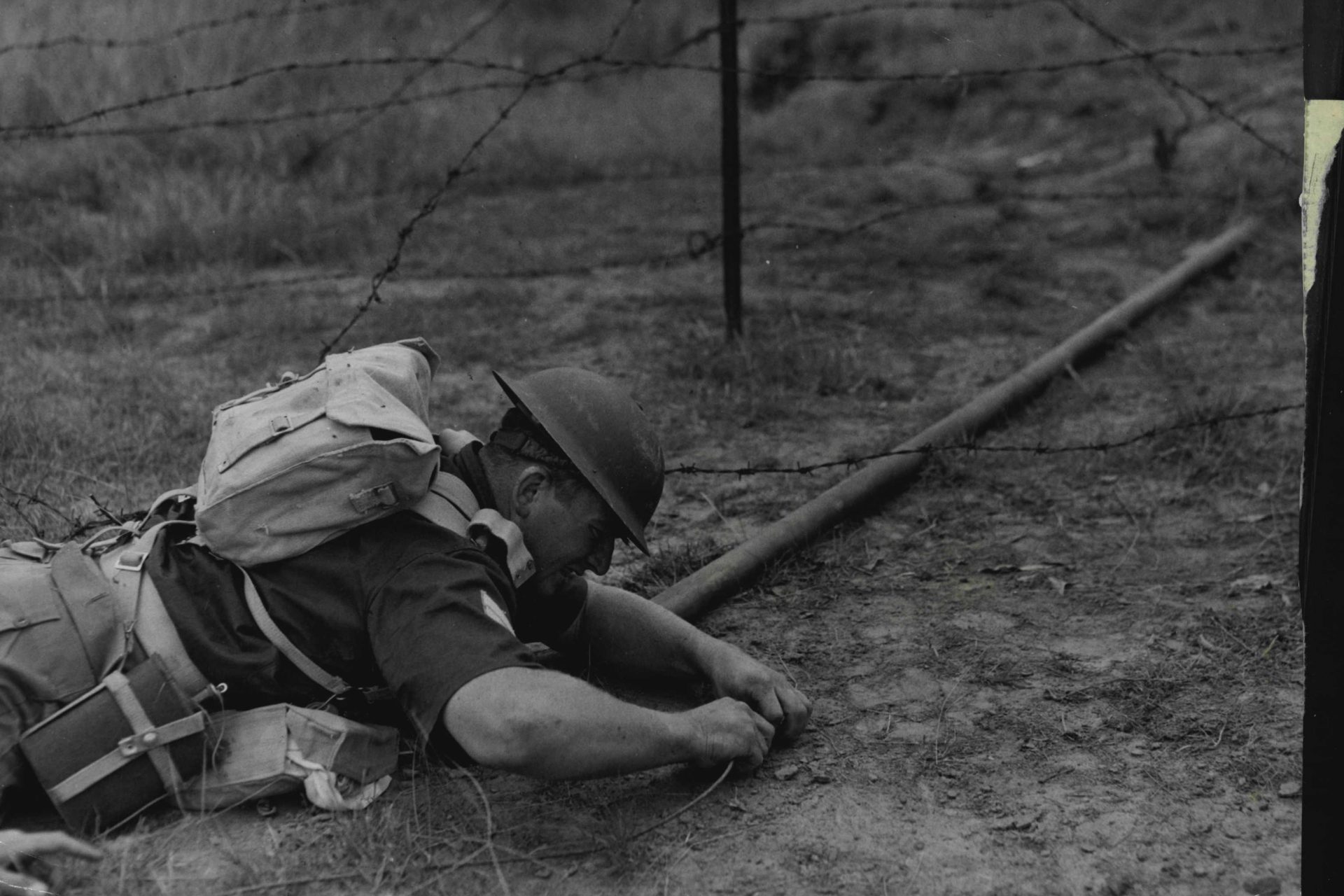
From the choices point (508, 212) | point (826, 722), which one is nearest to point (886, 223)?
point (508, 212)

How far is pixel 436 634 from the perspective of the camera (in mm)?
2619

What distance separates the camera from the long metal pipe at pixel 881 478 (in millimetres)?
3830

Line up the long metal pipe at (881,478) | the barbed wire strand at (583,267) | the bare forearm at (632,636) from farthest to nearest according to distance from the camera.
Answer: the barbed wire strand at (583,267) → the long metal pipe at (881,478) → the bare forearm at (632,636)

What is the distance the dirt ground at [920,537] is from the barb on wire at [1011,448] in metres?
0.05

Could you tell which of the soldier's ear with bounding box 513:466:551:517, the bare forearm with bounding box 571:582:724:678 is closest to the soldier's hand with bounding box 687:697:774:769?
the bare forearm with bounding box 571:582:724:678

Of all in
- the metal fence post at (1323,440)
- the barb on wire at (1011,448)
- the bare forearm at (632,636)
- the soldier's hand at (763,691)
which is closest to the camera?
the metal fence post at (1323,440)

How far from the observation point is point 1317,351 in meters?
2.27

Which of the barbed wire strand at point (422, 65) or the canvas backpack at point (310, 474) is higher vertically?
the barbed wire strand at point (422, 65)

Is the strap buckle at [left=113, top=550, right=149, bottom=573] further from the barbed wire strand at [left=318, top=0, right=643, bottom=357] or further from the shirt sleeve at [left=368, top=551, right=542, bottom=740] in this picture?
the barbed wire strand at [left=318, top=0, right=643, bottom=357]

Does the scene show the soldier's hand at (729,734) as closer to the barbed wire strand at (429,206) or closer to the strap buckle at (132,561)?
the strap buckle at (132,561)

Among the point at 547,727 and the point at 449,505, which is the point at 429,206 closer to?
the point at 449,505

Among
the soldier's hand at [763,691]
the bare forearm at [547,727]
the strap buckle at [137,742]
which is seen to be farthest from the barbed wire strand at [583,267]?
the strap buckle at [137,742]

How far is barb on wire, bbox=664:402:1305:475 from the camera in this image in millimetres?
4293

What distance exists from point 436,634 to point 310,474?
15.2 inches
